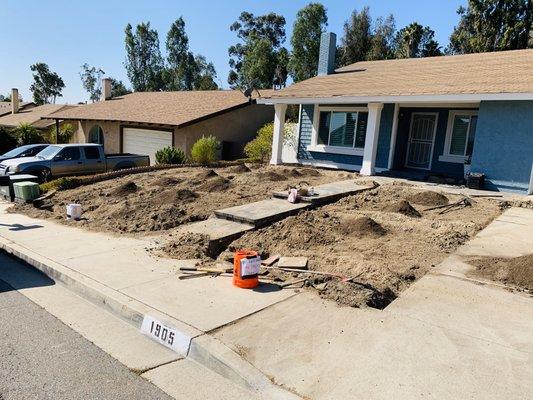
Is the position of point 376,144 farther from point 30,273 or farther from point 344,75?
point 30,273

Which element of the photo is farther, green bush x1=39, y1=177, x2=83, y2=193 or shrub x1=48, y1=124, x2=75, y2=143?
shrub x1=48, y1=124, x2=75, y2=143

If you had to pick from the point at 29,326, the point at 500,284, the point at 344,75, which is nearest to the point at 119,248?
the point at 29,326

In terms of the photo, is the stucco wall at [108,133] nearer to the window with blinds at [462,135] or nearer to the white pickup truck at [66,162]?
the white pickup truck at [66,162]

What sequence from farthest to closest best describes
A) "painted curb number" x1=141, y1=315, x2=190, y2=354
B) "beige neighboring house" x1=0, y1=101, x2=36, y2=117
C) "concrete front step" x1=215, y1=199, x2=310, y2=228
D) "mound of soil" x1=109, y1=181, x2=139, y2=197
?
"beige neighboring house" x1=0, y1=101, x2=36, y2=117, "mound of soil" x1=109, y1=181, x2=139, y2=197, "concrete front step" x1=215, y1=199, x2=310, y2=228, "painted curb number" x1=141, y1=315, x2=190, y2=354

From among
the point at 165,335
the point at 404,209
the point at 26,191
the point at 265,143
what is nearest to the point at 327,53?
the point at 265,143

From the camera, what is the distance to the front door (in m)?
15.9

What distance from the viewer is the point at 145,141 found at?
25172 mm

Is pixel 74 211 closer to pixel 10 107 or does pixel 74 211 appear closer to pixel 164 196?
pixel 164 196

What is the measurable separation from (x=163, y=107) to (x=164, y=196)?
16.7 m

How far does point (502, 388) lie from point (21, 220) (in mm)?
10698

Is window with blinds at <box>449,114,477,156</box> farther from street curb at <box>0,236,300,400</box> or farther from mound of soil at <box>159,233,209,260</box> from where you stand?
street curb at <box>0,236,300,400</box>

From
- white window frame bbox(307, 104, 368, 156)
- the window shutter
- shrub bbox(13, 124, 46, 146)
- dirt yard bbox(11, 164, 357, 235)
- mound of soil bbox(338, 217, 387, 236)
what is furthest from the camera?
shrub bbox(13, 124, 46, 146)

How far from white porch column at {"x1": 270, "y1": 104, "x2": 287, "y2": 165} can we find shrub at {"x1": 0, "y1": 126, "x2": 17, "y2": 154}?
22.0 meters

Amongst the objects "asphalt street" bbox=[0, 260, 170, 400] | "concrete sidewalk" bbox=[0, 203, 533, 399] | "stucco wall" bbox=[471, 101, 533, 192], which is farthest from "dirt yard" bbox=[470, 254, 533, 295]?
"stucco wall" bbox=[471, 101, 533, 192]
